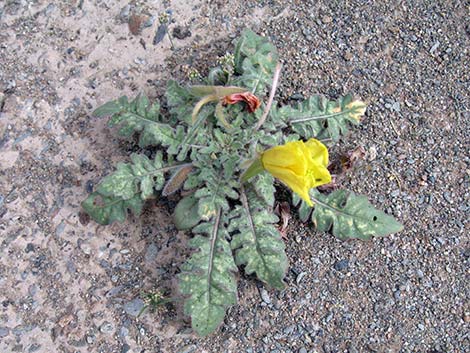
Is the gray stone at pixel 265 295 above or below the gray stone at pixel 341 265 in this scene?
below

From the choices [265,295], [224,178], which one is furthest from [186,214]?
[265,295]

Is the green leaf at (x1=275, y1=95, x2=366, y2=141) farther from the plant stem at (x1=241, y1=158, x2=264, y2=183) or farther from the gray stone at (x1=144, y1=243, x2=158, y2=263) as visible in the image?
the gray stone at (x1=144, y1=243, x2=158, y2=263)

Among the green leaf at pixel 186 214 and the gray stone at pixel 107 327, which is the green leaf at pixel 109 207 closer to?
the green leaf at pixel 186 214

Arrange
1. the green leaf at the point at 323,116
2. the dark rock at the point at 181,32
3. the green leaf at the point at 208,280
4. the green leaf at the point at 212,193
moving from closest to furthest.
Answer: the green leaf at the point at 208,280
the green leaf at the point at 212,193
the green leaf at the point at 323,116
the dark rock at the point at 181,32

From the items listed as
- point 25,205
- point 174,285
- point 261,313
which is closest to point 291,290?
point 261,313

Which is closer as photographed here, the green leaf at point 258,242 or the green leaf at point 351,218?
the green leaf at point 258,242

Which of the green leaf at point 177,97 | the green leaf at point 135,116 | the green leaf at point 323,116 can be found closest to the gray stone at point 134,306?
the green leaf at point 135,116
